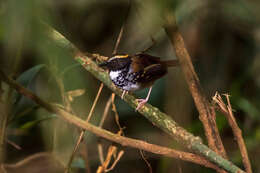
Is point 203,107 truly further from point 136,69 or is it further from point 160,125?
point 136,69

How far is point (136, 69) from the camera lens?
123 inches

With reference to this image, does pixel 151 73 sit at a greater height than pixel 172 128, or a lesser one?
greater

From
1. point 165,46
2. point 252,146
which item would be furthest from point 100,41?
point 252,146

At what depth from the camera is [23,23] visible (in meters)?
0.56

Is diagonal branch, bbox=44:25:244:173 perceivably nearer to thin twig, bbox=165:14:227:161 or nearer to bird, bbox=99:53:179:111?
thin twig, bbox=165:14:227:161

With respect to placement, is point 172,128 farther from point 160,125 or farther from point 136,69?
point 136,69

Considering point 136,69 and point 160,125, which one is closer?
point 160,125

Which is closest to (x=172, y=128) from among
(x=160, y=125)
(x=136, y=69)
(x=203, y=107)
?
(x=160, y=125)

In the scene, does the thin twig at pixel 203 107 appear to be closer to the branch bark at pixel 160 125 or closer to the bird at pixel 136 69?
the branch bark at pixel 160 125

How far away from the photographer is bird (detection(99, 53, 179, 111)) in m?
2.98

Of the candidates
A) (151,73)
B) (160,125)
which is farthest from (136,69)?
(160,125)

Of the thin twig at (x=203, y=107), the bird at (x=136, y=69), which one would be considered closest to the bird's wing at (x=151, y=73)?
the bird at (x=136, y=69)

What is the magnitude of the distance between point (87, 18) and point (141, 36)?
45.2 inches

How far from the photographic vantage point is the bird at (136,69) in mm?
2977
